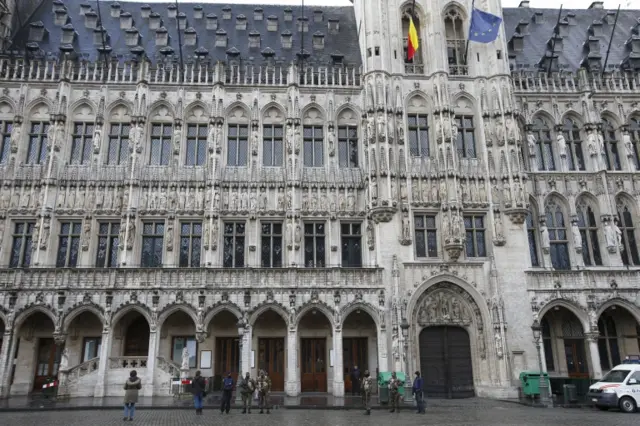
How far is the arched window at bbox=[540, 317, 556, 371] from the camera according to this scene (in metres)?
28.4

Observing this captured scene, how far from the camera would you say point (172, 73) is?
31.2 metres

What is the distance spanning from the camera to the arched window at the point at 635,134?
32.5 meters

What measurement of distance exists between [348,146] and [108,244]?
15269 millimetres

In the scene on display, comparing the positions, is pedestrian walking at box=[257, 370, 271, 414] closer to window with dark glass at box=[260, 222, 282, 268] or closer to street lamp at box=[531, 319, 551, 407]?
window with dark glass at box=[260, 222, 282, 268]

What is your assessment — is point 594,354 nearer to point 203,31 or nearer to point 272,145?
point 272,145

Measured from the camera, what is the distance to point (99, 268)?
2633 cm

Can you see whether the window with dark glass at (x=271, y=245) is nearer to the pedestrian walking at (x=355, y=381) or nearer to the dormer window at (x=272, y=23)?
the pedestrian walking at (x=355, y=381)

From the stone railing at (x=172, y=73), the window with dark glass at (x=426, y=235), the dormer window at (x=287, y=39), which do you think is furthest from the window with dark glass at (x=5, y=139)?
the window with dark glass at (x=426, y=235)

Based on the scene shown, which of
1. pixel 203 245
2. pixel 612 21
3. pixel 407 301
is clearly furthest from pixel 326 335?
pixel 612 21

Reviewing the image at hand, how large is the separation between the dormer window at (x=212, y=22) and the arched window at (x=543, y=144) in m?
23.8

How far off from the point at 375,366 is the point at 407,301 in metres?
4.12

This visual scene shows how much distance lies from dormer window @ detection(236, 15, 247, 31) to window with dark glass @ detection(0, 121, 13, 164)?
16893 millimetres

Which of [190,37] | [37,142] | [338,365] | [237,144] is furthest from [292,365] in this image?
[190,37]

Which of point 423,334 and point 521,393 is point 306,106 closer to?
point 423,334
